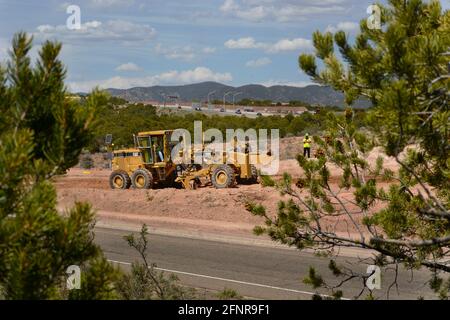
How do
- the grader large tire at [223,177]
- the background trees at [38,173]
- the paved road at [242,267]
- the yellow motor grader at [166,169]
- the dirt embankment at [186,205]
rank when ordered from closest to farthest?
the background trees at [38,173] < the paved road at [242,267] < the dirt embankment at [186,205] < the grader large tire at [223,177] < the yellow motor grader at [166,169]

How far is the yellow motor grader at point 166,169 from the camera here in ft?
82.4

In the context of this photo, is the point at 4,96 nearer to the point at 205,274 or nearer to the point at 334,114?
the point at 334,114

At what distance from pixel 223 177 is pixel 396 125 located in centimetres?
2047

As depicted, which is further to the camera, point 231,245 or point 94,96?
point 231,245

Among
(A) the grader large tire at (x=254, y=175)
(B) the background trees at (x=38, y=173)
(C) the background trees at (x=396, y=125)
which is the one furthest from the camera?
(A) the grader large tire at (x=254, y=175)

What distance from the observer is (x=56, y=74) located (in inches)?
146

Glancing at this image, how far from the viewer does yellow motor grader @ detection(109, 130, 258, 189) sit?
82.4ft

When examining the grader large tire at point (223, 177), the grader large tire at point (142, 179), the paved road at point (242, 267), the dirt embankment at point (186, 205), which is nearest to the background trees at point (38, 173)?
the paved road at point (242, 267)

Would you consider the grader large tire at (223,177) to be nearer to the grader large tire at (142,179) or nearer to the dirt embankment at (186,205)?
the dirt embankment at (186,205)

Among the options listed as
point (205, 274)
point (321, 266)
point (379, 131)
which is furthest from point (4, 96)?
point (321, 266)

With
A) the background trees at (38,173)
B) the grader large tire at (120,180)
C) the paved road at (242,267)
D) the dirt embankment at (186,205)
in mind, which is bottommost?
the paved road at (242,267)

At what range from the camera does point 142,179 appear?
26.1m
